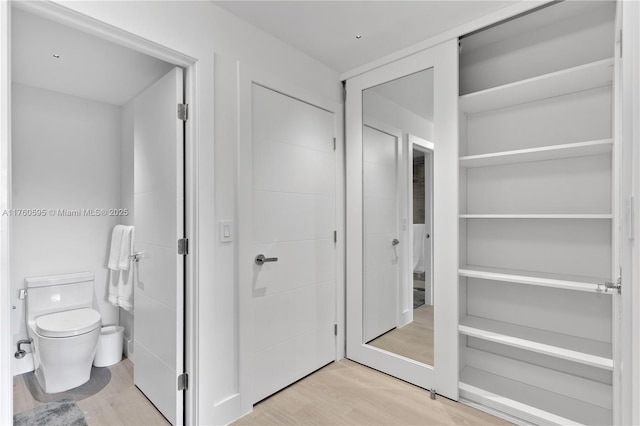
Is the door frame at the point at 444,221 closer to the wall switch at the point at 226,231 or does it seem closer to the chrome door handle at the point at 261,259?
the chrome door handle at the point at 261,259

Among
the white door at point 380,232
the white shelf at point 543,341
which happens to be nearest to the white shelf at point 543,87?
the white door at point 380,232

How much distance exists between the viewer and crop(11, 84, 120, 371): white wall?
8.61ft

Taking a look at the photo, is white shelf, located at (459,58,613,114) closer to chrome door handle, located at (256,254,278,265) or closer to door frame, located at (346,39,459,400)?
door frame, located at (346,39,459,400)

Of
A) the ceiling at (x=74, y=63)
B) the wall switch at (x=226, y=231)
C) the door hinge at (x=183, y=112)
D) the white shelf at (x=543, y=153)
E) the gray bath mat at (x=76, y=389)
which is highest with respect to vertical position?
the ceiling at (x=74, y=63)

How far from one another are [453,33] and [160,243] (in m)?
2.32

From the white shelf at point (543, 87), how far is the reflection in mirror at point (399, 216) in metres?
0.33

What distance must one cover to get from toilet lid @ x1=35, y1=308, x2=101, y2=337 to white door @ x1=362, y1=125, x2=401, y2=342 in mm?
2129

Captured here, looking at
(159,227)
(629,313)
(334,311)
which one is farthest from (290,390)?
(629,313)

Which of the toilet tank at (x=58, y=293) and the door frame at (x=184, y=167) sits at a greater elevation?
the door frame at (x=184, y=167)

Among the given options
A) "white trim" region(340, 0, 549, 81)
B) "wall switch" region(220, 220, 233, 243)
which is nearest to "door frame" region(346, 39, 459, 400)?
"white trim" region(340, 0, 549, 81)

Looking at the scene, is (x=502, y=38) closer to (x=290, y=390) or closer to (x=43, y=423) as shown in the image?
(x=290, y=390)

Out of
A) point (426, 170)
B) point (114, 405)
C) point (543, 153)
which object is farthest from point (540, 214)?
point (114, 405)

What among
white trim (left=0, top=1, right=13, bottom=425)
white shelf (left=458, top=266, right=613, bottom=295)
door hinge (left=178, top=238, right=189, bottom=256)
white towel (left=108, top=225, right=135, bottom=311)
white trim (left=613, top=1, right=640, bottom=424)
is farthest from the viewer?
white towel (left=108, top=225, right=135, bottom=311)

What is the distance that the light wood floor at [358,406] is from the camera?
1.97m
